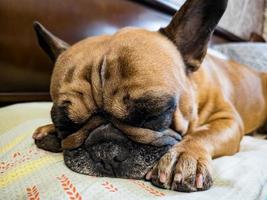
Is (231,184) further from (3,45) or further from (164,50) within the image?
(3,45)

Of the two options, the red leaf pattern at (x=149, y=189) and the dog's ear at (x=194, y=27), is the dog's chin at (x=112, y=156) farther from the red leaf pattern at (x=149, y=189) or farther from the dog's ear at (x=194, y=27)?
the dog's ear at (x=194, y=27)

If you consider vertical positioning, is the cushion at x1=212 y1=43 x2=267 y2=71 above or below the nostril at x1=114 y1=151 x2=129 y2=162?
below

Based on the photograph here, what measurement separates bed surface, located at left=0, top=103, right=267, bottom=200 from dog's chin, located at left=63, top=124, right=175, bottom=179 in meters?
0.04

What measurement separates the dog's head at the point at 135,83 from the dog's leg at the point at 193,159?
5 centimetres

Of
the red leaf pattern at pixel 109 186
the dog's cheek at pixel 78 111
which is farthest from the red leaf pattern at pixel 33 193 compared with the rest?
the dog's cheek at pixel 78 111

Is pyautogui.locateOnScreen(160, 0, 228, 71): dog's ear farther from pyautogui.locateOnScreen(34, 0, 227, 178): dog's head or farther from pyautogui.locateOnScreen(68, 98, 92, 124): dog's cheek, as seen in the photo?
pyautogui.locateOnScreen(68, 98, 92, 124): dog's cheek

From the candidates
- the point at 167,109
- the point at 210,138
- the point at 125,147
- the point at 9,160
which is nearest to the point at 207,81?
the point at 210,138

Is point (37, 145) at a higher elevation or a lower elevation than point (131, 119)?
lower

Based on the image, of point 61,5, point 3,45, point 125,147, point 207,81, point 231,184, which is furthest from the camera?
point 61,5

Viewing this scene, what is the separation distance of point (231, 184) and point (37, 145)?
2.00 feet

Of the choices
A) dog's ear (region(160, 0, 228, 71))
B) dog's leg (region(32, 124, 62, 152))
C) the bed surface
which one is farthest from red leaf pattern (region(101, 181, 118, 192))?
dog's ear (region(160, 0, 228, 71))

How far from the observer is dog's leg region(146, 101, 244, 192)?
0.90 metres

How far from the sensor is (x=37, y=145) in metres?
1.17

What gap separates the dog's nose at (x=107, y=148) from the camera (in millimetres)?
966
